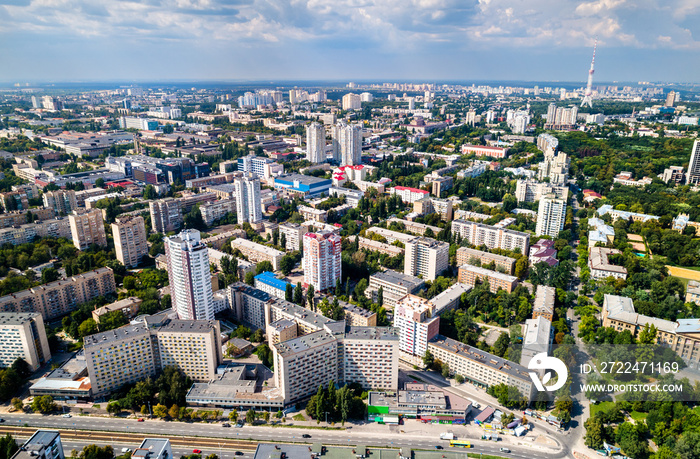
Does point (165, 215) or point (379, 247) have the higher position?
point (165, 215)

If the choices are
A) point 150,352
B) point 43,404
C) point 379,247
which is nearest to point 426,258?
point 379,247

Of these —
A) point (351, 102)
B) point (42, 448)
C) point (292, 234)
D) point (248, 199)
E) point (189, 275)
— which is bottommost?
point (42, 448)

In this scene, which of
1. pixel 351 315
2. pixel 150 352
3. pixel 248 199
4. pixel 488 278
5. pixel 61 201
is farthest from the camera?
pixel 61 201

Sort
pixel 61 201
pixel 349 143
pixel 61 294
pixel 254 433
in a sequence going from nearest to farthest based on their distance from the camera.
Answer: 1. pixel 254 433
2. pixel 61 294
3. pixel 61 201
4. pixel 349 143

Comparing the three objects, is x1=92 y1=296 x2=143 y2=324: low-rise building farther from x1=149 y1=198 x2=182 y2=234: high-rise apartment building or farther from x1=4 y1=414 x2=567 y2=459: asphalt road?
x1=149 y1=198 x2=182 y2=234: high-rise apartment building

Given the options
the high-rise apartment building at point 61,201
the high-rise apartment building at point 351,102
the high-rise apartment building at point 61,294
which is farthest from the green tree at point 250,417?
the high-rise apartment building at point 351,102

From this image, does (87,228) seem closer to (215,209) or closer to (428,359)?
(215,209)
